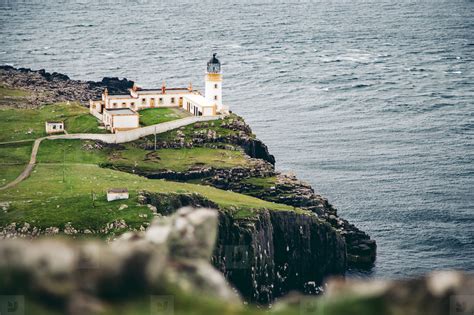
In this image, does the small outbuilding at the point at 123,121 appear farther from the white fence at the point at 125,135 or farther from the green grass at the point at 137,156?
the green grass at the point at 137,156

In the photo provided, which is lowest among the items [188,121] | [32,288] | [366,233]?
[366,233]

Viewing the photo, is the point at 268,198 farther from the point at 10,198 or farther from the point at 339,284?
the point at 339,284

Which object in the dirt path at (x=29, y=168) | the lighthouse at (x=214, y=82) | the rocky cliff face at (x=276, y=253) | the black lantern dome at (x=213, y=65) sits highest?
the black lantern dome at (x=213, y=65)

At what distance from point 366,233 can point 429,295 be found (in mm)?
91578

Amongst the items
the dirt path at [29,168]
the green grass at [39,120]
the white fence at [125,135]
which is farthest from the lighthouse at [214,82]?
the dirt path at [29,168]

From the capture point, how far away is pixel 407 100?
190m

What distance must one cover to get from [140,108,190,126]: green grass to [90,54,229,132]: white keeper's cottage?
4.17 ft

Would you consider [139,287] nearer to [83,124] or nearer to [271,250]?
[271,250]

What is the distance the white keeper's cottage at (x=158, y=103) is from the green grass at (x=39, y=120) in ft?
6.70

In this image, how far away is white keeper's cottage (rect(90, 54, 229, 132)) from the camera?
406ft

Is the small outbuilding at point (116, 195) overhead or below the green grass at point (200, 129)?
below

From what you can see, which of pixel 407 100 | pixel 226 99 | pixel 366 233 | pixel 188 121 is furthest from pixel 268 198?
pixel 407 100

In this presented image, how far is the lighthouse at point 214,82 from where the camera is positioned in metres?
132

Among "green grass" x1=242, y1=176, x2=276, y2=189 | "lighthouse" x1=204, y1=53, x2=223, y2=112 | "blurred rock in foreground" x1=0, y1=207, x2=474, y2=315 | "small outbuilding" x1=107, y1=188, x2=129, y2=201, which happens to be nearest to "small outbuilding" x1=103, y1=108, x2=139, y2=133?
"lighthouse" x1=204, y1=53, x2=223, y2=112
